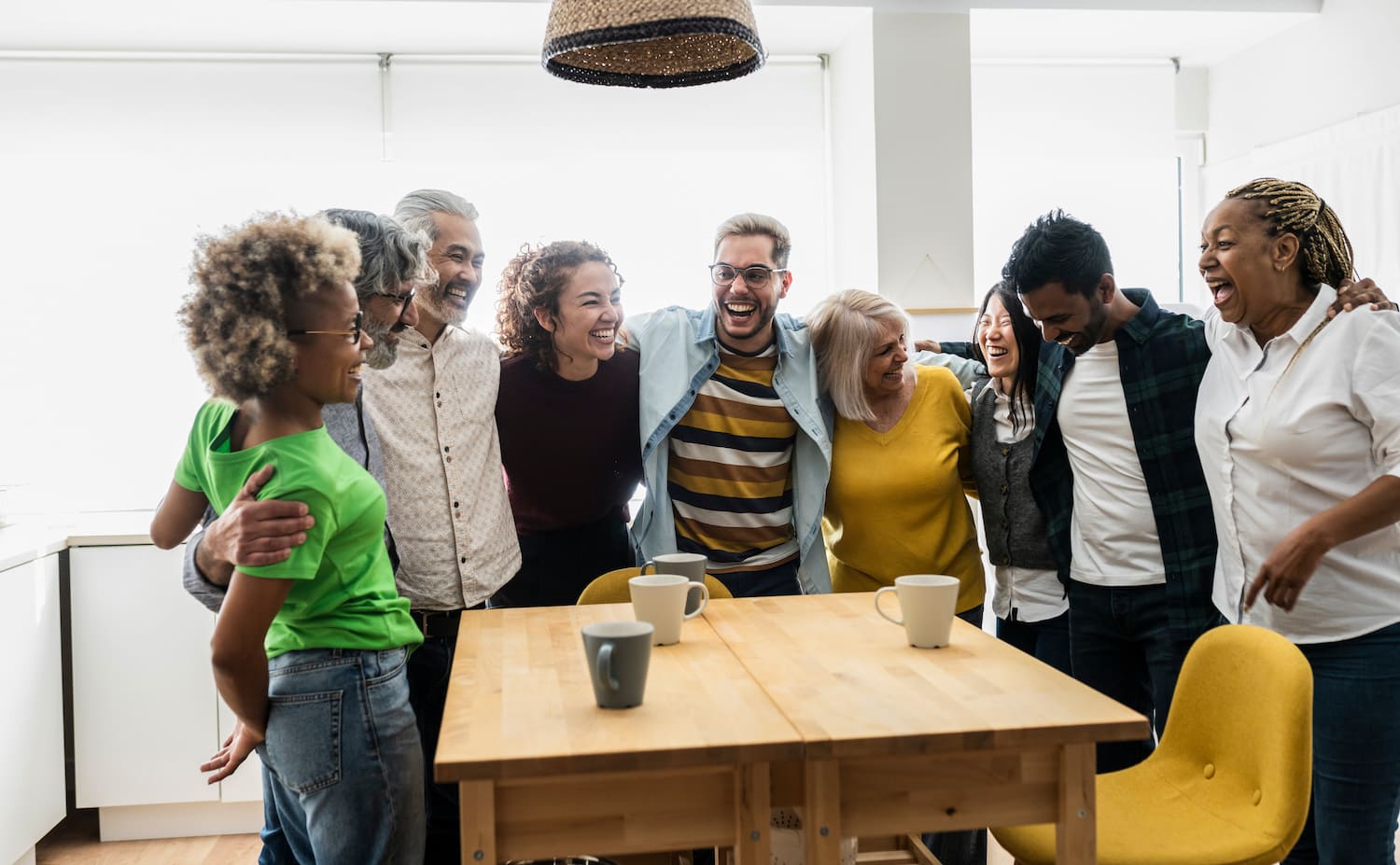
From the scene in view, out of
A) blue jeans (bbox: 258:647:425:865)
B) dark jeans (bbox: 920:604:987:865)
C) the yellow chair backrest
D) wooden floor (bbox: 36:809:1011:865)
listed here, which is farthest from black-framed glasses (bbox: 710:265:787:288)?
wooden floor (bbox: 36:809:1011:865)

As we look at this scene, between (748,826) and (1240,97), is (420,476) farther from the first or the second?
(1240,97)

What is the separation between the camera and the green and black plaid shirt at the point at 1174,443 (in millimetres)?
2053

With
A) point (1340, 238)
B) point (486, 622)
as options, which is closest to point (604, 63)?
point (486, 622)

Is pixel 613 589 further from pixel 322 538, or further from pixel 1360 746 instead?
pixel 1360 746

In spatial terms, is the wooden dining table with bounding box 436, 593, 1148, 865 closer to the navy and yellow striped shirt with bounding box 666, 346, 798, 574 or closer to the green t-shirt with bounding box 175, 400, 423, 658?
the green t-shirt with bounding box 175, 400, 423, 658

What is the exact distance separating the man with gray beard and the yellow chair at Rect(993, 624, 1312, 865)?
3.62 ft

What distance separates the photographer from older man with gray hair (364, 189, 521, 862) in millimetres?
2014

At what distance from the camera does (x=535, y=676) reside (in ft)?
5.07

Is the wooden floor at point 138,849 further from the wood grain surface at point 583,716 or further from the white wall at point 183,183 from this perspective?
the wood grain surface at point 583,716

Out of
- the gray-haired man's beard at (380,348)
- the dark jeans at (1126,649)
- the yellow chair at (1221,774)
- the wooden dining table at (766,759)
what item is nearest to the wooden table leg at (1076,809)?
the wooden dining table at (766,759)

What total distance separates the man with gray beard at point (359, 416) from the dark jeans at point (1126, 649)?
1.32 metres

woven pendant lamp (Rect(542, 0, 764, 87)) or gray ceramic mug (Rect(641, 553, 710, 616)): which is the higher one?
woven pendant lamp (Rect(542, 0, 764, 87))

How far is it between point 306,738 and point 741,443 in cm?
122

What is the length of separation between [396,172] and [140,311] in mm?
970
